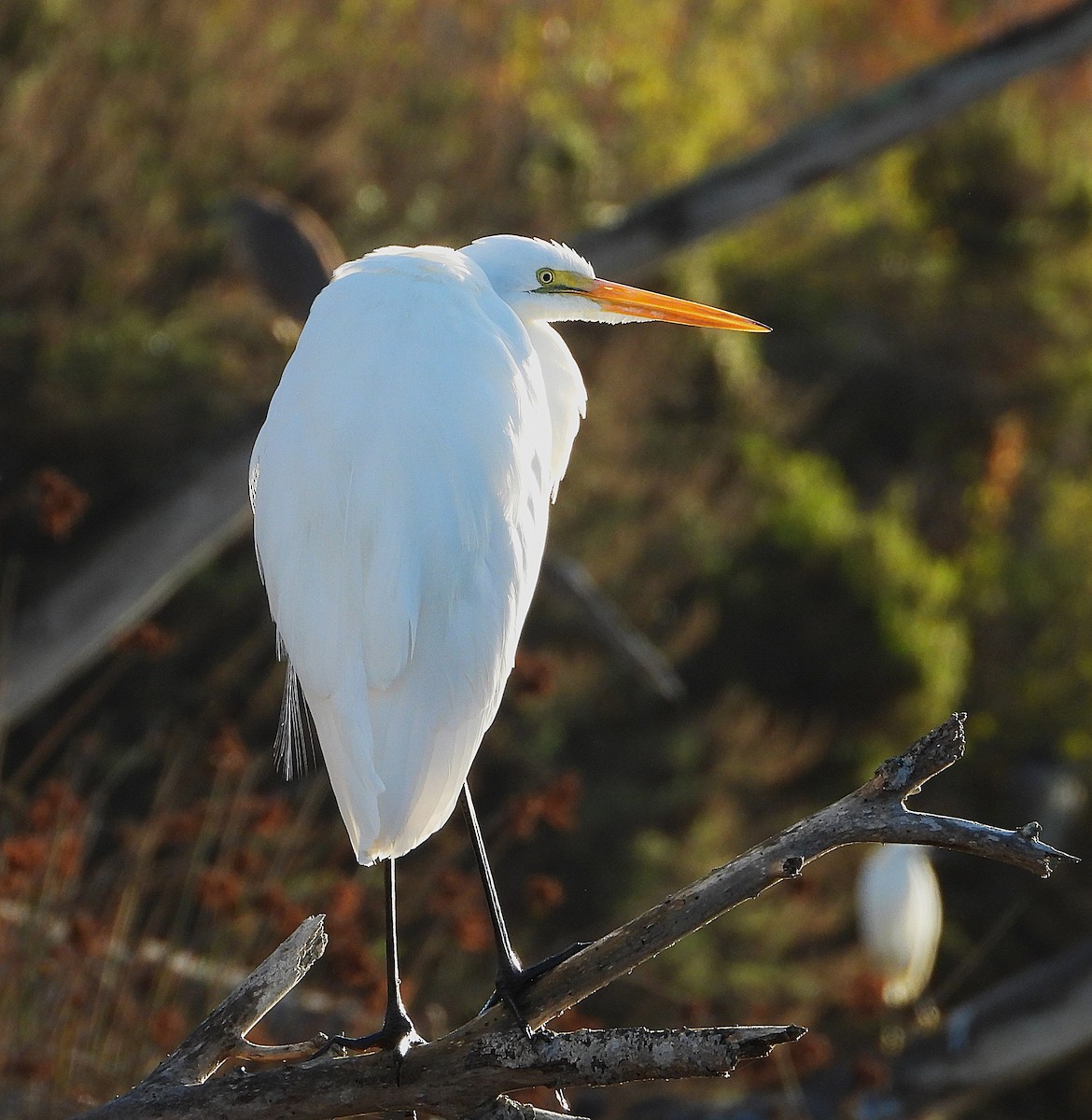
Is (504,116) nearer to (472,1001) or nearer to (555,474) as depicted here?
(472,1001)

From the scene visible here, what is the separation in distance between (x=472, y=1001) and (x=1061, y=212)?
6704 mm

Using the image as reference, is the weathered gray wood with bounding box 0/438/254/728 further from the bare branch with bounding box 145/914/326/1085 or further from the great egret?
the bare branch with bounding box 145/914/326/1085

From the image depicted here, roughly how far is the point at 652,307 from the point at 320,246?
2.27 m

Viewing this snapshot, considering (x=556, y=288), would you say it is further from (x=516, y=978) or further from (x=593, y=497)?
(x=593, y=497)

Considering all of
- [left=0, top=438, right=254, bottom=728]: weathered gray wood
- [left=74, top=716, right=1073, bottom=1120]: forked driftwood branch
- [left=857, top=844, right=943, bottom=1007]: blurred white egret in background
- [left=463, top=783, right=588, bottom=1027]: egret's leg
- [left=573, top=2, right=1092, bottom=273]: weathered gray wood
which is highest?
[left=74, top=716, right=1073, bottom=1120]: forked driftwood branch

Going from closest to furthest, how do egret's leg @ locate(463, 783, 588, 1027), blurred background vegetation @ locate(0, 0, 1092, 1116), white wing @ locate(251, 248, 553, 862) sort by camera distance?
white wing @ locate(251, 248, 553, 862) → egret's leg @ locate(463, 783, 588, 1027) → blurred background vegetation @ locate(0, 0, 1092, 1116)

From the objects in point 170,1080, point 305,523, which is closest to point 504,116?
point 305,523

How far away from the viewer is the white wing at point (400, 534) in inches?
77.7

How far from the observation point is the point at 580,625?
614cm

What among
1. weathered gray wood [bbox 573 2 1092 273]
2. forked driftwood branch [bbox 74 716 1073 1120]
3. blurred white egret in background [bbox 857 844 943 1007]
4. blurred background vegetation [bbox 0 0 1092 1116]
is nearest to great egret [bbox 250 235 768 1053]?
forked driftwood branch [bbox 74 716 1073 1120]

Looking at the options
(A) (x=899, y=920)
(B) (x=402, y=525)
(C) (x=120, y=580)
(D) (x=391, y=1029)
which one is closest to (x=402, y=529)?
(B) (x=402, y=525)

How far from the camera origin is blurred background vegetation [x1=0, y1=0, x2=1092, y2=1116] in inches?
141

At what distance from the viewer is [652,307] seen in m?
2.61

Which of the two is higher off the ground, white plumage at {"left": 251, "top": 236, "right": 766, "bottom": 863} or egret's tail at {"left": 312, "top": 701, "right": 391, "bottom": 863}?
white plumage at {"left": 251, "top": 236, "right": 766, "bottom": 863}
